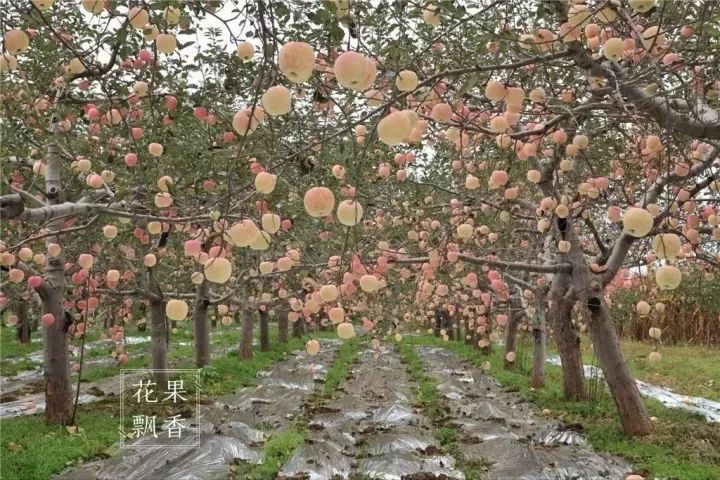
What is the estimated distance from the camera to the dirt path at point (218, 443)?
582cm

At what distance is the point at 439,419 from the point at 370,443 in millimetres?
1842

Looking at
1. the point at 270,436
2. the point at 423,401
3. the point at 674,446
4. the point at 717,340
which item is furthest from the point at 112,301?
the point at 717,340

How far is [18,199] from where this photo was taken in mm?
3143

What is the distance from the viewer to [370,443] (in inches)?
277

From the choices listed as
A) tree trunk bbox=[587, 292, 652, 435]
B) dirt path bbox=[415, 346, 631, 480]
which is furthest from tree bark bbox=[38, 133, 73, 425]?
tree trunk bbox=[587, 292, 652, 435]

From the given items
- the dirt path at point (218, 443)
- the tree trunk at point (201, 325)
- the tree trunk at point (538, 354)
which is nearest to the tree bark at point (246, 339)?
the tree trunk at point (201, 325)

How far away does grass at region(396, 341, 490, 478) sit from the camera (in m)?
6.24

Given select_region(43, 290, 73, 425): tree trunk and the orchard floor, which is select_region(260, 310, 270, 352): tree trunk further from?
select_region(43, 290, 73, 425): tree trunk

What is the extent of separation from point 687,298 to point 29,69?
20.4 m

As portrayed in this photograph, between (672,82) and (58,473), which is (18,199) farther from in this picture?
(672,82)

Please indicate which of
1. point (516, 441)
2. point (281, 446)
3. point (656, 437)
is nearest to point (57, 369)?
point (281, 446)

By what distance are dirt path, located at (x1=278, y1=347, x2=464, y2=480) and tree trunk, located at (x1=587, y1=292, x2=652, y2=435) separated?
2206mm

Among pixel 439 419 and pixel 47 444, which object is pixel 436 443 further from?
pixel 47 444

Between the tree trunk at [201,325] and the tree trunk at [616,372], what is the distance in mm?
7172
